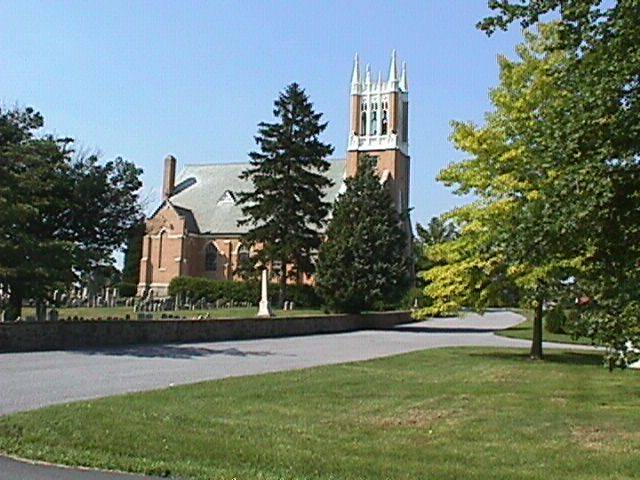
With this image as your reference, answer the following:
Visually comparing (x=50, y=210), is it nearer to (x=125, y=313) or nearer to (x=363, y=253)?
(x=125, y=313)

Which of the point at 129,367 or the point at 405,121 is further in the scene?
the point at 405,121

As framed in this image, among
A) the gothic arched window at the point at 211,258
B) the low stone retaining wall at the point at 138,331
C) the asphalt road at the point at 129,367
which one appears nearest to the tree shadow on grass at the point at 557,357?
the asphalt road at the point at 129,367

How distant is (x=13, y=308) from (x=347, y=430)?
15.8 metres

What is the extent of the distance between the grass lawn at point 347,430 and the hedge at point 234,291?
41.3 metres

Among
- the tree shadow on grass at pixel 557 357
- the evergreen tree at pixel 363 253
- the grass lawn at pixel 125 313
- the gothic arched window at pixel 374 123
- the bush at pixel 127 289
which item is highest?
the gothic arched window at pixel 374 123

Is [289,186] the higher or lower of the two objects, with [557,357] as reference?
higher

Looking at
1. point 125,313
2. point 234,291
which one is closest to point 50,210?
point 125,313

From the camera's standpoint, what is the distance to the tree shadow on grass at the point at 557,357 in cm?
2331

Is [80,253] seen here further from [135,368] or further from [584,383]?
[584,383]

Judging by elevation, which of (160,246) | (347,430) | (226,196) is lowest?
(347,430)

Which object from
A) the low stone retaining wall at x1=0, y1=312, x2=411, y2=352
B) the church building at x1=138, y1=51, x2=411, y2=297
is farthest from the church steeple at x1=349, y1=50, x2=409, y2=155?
the low stone retaining wall at x1=0, y1=312, x2=411, y2=352

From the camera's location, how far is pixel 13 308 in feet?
75.8

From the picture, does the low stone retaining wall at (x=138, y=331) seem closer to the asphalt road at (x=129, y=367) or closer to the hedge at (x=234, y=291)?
the asphalt road at (x=129, y=367)

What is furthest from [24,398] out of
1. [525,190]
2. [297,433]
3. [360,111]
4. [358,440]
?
[360,111]
